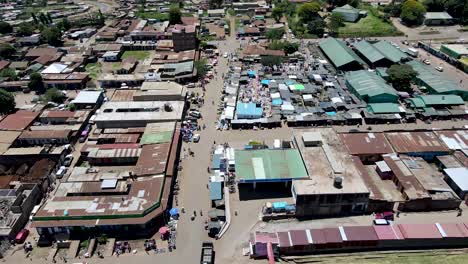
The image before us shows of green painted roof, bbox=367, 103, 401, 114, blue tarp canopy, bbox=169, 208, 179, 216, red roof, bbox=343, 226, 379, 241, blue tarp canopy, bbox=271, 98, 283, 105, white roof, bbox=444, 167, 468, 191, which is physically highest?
green painted roof, bbox=367, 103, 401, 114

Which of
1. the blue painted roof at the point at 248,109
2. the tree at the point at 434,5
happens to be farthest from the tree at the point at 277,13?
the blue painted roof at the point at 248,109

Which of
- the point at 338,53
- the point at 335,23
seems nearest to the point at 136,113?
the point at 338,53

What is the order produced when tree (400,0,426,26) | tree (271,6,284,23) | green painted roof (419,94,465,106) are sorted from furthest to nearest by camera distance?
tree (271,6,284,23), tree (400,0,426,26), green painted roof (419,94,465,106)

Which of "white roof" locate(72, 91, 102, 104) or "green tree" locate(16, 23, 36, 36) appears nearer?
"white roof" locate(72, 91, 102, 104)

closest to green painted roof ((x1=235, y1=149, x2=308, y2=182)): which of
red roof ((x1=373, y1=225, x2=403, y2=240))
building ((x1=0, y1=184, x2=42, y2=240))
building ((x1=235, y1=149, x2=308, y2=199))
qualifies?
building ((x1=235, y1=149, x2=308, y2=199))

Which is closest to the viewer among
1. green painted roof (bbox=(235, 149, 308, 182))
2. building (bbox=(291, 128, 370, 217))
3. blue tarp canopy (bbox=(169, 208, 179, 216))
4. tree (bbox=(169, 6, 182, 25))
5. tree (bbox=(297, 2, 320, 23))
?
building (bbox=(291, 128, 370, 217))

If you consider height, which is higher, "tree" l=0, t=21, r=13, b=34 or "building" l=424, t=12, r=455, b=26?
"building" l=424, t=12, r=455, b=26

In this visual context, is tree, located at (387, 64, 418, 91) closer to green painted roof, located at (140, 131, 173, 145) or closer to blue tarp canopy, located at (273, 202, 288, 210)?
blue tarp canopy, located at (273, 202, 288, 210)

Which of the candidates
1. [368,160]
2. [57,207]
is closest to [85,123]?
[57,207]
